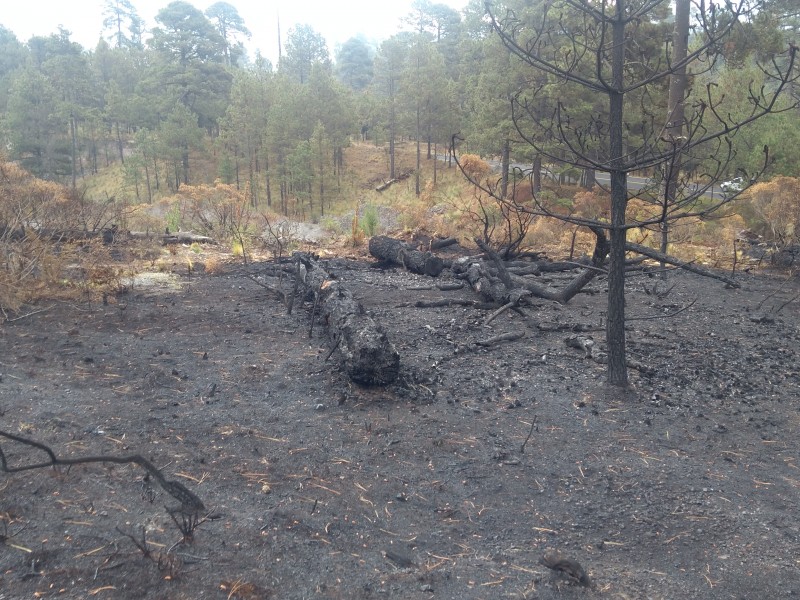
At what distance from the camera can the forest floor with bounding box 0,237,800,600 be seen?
117 inches

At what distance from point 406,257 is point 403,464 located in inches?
294

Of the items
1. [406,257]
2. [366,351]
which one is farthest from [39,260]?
[406,257]

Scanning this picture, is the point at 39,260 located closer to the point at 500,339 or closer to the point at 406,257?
the point at 406,257

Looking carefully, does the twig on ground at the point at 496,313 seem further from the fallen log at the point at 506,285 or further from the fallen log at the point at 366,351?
the fallen log at the point at 366,351

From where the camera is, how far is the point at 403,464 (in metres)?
4.16

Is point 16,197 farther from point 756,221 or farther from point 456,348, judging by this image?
point 756,221

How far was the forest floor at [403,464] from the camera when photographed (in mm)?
2969

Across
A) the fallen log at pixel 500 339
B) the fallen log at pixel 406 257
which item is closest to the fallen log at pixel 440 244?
the fallen log at pixel 406 257

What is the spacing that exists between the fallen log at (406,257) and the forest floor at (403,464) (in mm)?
3533

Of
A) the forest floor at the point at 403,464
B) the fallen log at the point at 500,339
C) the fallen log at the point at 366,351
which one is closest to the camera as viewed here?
the forest floor at the point at 403,464

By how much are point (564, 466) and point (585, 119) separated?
18145 mm

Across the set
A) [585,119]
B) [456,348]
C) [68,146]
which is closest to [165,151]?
[68,146]

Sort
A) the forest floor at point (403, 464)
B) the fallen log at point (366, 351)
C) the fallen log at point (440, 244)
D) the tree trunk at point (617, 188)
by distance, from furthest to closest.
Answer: the fallen log at point (440, 244)
the fallen log at point (366, 351)
the tree trunk at point (617, 188)
the forest floor at point (403, 464)

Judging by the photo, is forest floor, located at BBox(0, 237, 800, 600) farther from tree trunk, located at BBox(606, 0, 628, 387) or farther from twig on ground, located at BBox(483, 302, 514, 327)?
tree trunk, located at BBox(606, 0, 628, 387)
